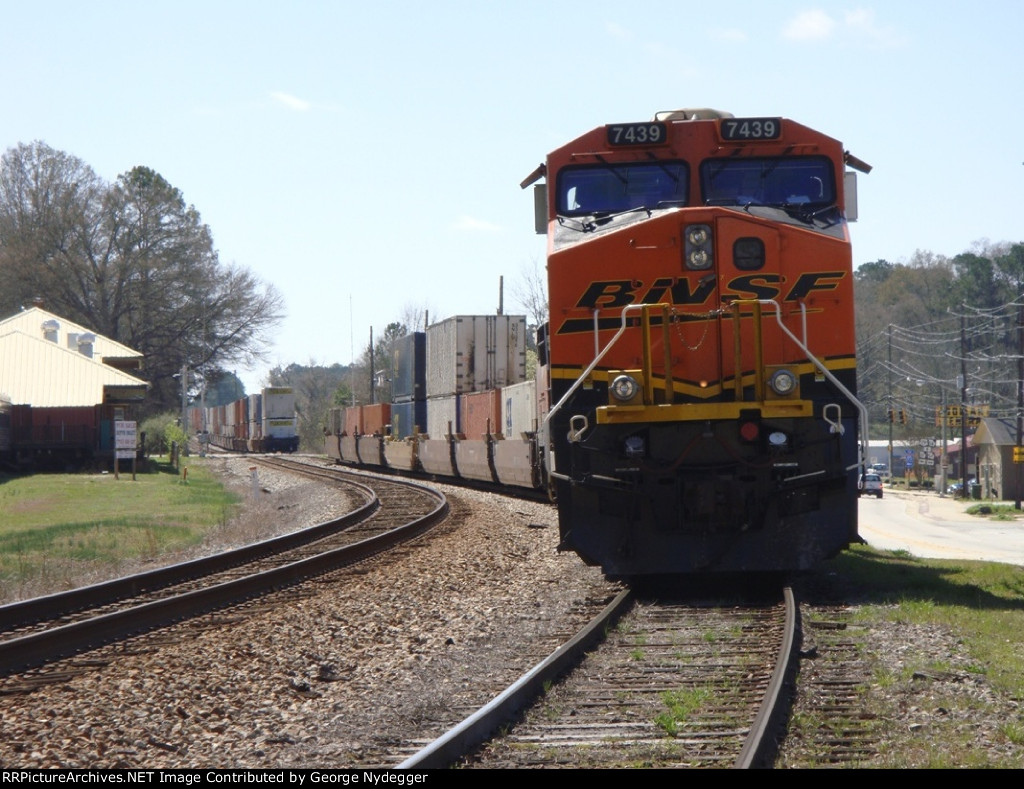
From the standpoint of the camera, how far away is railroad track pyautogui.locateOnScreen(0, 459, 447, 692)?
8242 mm

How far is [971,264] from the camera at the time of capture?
90438 mm

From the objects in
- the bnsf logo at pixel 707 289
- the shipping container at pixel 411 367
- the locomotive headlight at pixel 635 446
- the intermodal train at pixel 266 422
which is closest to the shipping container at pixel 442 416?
the shipping container at pixel 411 367

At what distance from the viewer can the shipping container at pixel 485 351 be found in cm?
2791

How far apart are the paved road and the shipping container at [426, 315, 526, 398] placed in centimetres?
910

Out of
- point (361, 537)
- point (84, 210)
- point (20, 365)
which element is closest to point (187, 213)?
point (84, 210)

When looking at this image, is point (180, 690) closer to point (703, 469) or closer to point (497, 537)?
point (703, 469)

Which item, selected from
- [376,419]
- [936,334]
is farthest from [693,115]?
[936,334]

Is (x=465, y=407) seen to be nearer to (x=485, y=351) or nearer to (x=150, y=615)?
(x=485, y=351)

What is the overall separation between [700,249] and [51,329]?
46.8 meters

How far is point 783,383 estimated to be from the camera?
946 centimetres

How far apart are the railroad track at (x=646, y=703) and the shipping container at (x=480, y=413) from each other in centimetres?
1674

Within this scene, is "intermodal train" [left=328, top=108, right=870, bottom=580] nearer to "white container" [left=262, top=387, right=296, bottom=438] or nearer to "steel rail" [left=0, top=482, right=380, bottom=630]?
"steel rail" [left=0, top=482, right=380, bottom=630]

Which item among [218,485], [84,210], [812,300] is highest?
[84,210]
